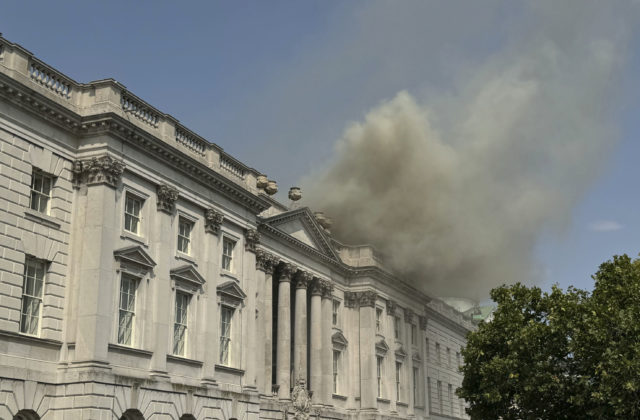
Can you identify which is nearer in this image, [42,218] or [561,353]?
[42,218]

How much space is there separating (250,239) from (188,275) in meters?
5.86

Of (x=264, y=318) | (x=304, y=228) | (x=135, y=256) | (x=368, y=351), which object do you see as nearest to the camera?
(x=135, y=256)

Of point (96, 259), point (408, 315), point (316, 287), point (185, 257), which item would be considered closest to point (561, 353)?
point (316, 287)

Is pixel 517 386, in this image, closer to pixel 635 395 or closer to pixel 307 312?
pixel 635 395

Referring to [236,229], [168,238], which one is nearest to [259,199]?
[236,229]

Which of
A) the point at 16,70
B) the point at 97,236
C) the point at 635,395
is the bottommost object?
the point at 635,395

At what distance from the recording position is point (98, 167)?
A: 29.8 m

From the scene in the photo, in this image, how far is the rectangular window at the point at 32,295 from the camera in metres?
27.2

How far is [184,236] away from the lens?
114 feet

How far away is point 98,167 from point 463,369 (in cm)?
2213

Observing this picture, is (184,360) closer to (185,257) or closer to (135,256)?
(185,257)

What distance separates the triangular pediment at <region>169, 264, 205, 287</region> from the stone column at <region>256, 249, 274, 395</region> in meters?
8.42

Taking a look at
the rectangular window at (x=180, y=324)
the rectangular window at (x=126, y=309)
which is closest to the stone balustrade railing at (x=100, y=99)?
the rectangular window at (x=126, y=309)

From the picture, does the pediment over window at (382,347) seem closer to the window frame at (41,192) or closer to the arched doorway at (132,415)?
the arched doorway at (132,415)
